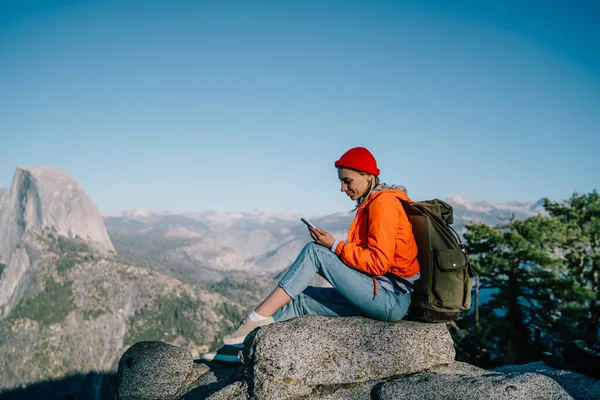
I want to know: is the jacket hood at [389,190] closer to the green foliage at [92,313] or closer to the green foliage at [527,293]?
the green foliage at [527,293]

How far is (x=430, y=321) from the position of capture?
554cm

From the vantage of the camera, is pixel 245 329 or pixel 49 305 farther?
pixel 49 305

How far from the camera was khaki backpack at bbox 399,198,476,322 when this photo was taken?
16.6 feet

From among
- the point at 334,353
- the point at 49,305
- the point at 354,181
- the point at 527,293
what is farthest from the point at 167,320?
the point at 354,181

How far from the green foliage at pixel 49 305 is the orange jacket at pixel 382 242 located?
19801cm

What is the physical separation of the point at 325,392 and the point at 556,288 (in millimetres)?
18436

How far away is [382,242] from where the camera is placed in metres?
4.94

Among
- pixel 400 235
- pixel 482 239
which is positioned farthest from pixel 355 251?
pixel 482 239

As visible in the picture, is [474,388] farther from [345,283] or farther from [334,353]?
[345,283]

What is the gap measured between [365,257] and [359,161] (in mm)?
1284

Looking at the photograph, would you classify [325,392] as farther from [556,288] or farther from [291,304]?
[556,288]

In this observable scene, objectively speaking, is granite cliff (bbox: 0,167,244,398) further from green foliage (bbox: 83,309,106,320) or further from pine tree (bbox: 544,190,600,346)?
pine tree (bbox: 544,190,600,346)

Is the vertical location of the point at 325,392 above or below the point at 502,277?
above

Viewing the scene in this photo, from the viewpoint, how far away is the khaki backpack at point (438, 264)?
5047 mm
